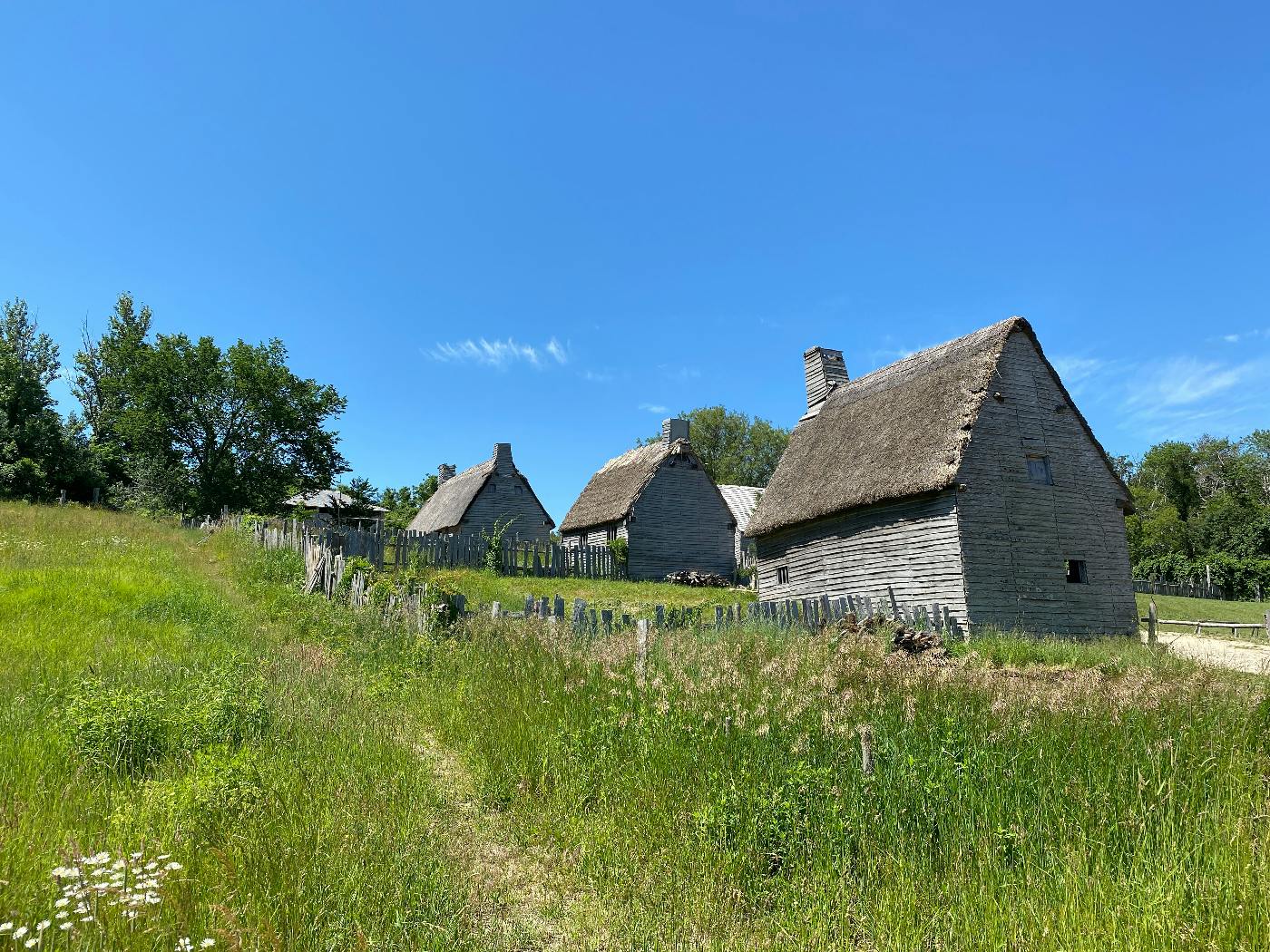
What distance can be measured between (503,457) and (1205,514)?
215ft

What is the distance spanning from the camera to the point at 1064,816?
12.5 ft

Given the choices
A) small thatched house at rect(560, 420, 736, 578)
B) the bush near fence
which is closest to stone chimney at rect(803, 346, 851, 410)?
small thatched house at rect(560, 420, 736, 578)

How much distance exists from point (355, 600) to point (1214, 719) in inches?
435

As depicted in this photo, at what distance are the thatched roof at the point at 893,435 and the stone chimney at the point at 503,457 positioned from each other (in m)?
16.7

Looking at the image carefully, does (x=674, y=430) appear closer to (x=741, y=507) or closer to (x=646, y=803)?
(x=741, y=507)

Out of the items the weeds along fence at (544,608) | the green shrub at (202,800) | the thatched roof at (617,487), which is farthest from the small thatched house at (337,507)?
the green shrub at (202,800)

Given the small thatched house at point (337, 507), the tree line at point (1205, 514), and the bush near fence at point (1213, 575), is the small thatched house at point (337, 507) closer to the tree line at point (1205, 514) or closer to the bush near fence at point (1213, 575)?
the bush near fence at point (1213, 575)

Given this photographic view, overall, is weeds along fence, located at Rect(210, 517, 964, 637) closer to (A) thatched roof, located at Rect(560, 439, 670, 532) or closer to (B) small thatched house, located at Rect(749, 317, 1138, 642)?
(B) small thatched house, located at Rect(749, 317, 1138, 642)

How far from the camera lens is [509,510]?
35375 millimetres

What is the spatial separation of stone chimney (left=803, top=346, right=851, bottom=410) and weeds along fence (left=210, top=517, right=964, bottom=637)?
32.0 feet

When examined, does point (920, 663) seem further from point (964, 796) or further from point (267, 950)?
point (267, 950)

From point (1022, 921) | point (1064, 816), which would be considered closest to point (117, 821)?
point (1022, 921)

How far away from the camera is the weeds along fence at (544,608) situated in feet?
31.7

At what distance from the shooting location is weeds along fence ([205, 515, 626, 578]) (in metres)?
17.9
